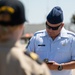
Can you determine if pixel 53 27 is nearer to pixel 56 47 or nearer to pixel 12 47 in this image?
pixel 56 47

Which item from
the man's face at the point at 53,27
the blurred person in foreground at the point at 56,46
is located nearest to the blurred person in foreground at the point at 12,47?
the blurred person in foreground at the point at 56,46

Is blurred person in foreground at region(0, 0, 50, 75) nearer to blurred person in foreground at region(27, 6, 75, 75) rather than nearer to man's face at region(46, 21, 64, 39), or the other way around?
blurred person in foreground at region(27, 6, 75, 75)

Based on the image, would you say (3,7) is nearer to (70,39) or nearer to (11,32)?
(11,32)

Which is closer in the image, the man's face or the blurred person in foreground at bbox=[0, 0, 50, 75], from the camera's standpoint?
the blurred person in foreground at bbox=[0, 0, 50, 75]

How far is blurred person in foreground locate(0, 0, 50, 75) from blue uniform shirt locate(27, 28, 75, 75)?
2.72 meters

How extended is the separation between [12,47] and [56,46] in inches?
112

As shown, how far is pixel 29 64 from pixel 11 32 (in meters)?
0.22

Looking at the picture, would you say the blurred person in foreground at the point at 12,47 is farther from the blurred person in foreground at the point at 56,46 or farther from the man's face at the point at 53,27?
the man's face at the point at 53,27

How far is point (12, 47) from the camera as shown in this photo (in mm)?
2195

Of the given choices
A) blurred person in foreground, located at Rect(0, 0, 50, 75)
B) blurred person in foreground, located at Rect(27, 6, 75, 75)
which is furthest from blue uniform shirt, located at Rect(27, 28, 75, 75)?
blurred person in foreground, located at Rect(0, 0, 50, 75)

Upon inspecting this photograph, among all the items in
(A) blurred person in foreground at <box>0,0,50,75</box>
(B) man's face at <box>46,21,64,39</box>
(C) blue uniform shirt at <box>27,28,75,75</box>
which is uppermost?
(A) blurred person in foreground at <box>0,0,50,75</box>

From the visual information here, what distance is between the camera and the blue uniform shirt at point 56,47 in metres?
4.93

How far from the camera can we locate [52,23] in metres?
5.01

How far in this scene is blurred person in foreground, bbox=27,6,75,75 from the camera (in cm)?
492
